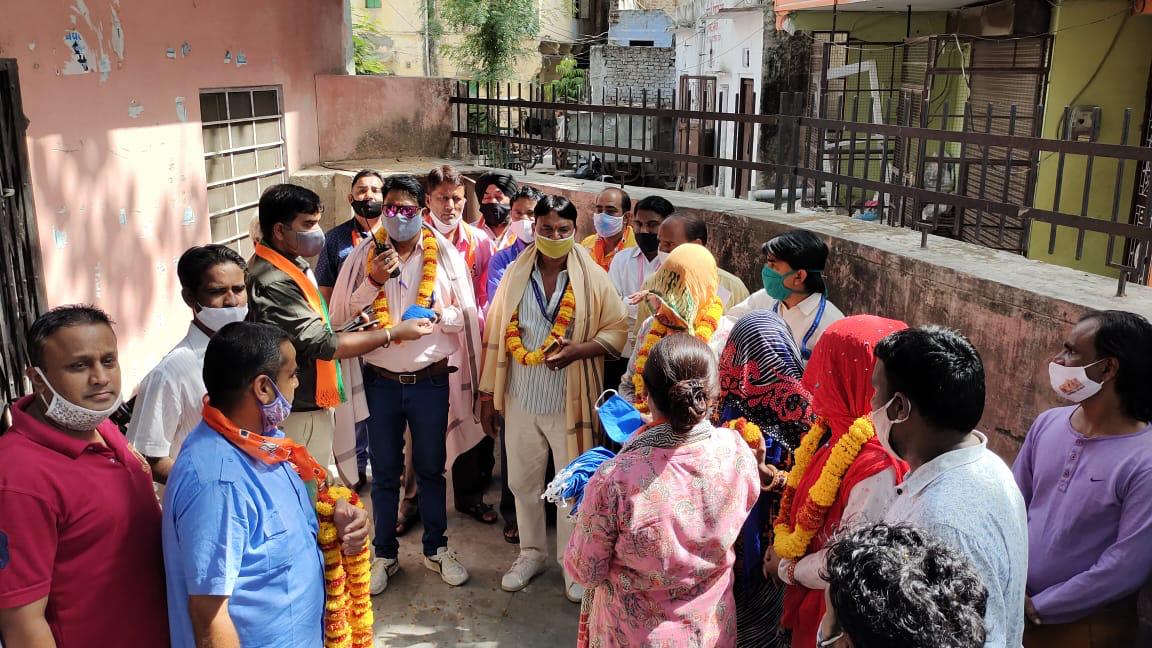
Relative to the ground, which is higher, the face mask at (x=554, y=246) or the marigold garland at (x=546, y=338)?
the face mask at (x=554, y=246)

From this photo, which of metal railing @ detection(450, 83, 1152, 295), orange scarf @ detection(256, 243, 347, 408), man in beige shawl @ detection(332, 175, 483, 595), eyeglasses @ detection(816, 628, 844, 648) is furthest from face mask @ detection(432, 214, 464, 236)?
eyeglasses @ detection(816, 628, 844, 648)

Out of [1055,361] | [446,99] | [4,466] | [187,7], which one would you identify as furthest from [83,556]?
[446,99]

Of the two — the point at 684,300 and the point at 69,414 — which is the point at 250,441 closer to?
the point at 69,414

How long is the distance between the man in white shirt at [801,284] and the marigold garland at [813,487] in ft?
3.29

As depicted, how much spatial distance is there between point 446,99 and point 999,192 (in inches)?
241

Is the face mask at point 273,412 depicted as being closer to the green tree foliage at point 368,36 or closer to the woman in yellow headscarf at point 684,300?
the woman in yellow headscarf at point 684,300

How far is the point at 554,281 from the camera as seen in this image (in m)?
4.32

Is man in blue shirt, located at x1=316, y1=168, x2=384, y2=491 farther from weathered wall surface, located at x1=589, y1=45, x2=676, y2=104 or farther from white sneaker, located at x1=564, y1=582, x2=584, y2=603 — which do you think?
weathered wall surface, located at x1=589, y1=45, x2=676, y2=104

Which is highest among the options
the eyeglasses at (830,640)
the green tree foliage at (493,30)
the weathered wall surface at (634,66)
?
the green tree foliage at (493,30)

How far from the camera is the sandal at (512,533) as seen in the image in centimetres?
484

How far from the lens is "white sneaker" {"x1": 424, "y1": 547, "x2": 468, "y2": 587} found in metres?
4.38

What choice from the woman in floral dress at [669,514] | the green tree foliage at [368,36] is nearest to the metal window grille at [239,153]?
the woman in floral dress at [669,514]

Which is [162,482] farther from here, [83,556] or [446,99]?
[446,99]

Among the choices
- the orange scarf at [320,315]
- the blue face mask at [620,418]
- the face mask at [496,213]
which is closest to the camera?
the blue face mask at [620,418]
